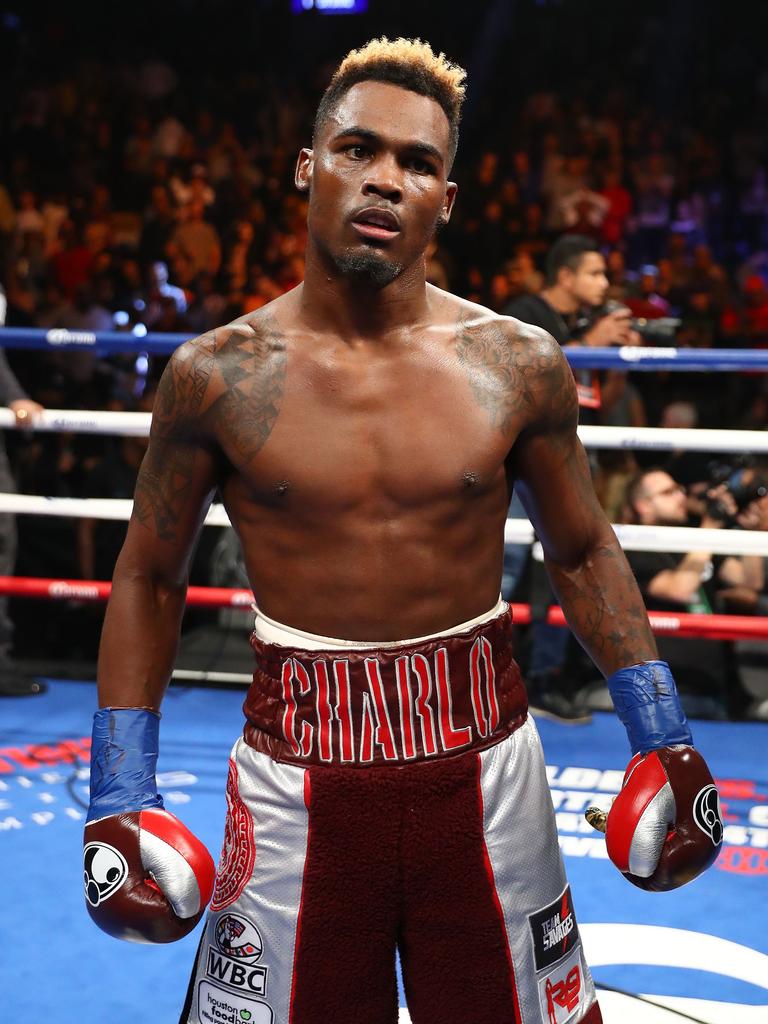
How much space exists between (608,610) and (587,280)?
2678 mm

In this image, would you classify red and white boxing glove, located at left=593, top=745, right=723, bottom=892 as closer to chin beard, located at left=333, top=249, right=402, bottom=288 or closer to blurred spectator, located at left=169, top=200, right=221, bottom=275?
chin beard, located at left=333, top=249, right=402, bottom=288

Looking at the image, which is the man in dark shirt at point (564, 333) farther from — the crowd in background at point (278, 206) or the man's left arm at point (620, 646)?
the man's left arm at point (620, 646)

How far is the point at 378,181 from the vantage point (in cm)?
141

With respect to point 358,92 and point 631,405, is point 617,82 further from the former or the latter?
point 358,92

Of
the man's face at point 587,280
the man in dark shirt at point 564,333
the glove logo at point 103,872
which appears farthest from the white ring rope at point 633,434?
the glove logo at point 103,872

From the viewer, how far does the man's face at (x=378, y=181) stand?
1407 mm

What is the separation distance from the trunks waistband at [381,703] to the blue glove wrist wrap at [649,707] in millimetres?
169

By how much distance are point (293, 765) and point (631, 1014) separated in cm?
109

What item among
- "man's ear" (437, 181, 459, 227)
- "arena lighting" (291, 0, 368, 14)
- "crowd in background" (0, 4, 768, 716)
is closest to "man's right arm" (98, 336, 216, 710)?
"man's ear" (437, 181, 459, 227)

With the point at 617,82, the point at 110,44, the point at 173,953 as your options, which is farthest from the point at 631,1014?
the point at 110,44

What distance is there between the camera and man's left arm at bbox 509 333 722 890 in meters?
1.41

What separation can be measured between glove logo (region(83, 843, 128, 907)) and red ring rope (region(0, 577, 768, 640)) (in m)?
1.80

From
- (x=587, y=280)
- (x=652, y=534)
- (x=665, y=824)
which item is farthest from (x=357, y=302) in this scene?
(x=587, y=280)

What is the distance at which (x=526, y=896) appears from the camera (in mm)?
A: 1431
